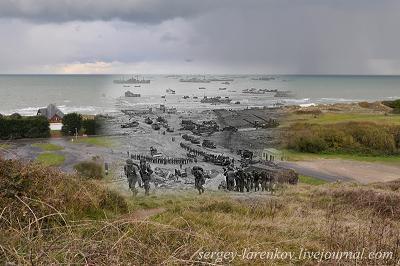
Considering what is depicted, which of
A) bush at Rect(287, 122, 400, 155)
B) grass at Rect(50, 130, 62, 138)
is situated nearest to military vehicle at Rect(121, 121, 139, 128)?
grass at Rect(50, 130, 62, 138)

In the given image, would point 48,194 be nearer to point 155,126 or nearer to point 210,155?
point 155,126

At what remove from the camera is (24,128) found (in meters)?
17.3

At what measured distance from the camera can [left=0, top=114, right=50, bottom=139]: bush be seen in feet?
56.4

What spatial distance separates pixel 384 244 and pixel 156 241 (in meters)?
2.83

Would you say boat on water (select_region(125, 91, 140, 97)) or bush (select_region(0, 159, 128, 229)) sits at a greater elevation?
boat on water (select_region(125, 91, 140, 97))

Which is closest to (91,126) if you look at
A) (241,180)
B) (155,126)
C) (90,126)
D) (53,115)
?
(90,126)

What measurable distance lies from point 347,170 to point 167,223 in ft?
47.5

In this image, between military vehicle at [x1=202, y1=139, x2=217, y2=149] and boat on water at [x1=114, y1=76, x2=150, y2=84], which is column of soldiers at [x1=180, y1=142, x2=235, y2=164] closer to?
military vehicle at [x1=202, y1=139, x2=217, y2=149]

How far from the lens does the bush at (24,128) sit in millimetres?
17188

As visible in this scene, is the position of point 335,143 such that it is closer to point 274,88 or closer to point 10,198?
point 274,88

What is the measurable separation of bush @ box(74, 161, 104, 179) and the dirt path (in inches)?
330

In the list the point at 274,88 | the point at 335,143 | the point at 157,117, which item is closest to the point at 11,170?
the point at 157,117

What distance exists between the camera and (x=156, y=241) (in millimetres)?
5461

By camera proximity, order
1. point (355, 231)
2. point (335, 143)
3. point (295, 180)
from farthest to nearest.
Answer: point (335, 143) < point (295, 180) < point (355, 231)
